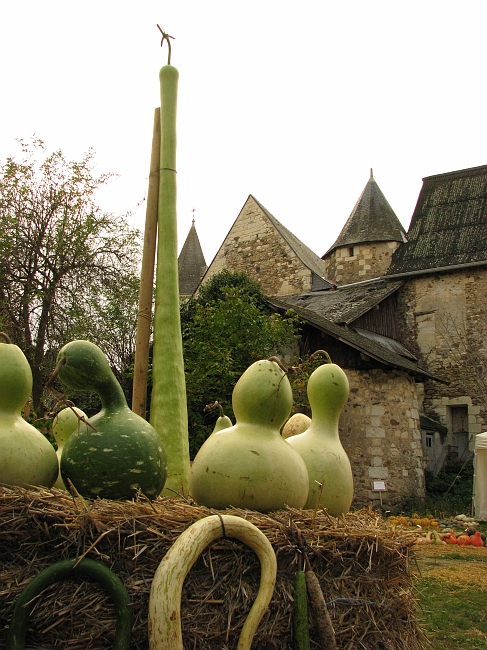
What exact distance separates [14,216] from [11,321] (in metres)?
2.31

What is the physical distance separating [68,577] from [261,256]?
2066 centimetres

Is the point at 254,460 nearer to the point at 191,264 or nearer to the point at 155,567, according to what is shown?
the point at 155,567

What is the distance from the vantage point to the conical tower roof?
27.4 meters

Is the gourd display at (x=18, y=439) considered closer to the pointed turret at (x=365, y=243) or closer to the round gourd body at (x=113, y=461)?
the round gourd body at (x=113, y=461)

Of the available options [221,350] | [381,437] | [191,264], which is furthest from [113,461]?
[191,264]

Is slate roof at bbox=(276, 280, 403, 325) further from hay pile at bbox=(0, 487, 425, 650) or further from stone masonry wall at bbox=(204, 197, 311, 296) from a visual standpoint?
hay pile at bbox=(0, 487, 425, 650)

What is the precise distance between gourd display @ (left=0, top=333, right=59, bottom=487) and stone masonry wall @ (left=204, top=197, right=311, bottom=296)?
18.7 metres

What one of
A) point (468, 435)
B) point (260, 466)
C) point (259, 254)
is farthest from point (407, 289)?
point (260, 466)

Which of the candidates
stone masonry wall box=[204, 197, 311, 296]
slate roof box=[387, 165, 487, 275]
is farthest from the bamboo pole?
stone masonry wall box=[204, 197, 311, 296]

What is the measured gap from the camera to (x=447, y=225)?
18797mm

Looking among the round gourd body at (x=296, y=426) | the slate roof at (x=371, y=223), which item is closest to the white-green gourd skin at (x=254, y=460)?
the round gourd body at (x=296, y=426)

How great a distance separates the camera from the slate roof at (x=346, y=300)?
50.2 ft

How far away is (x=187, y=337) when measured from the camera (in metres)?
12.1

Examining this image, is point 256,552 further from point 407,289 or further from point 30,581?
point 407,289
